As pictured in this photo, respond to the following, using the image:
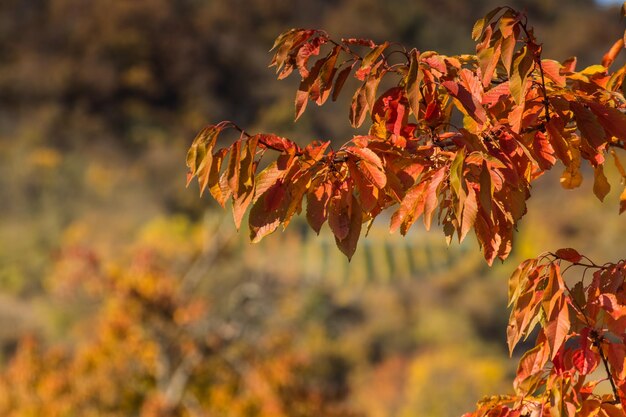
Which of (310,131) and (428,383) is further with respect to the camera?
(310,131)

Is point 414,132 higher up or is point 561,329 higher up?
point 414,132

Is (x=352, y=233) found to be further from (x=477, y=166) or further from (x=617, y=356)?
(x=617, y=356)

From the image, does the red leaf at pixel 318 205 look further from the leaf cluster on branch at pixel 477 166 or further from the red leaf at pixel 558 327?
the red leaf at pixel 558 327

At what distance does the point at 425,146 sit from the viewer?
124 cm

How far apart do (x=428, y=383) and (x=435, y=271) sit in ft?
22.2

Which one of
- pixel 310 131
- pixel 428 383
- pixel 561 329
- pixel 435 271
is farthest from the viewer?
pixel 310 131

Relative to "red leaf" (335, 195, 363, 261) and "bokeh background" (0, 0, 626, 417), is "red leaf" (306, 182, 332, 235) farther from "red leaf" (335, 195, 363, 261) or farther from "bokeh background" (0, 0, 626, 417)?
"bokeh background" (0, 0, 626, 417)

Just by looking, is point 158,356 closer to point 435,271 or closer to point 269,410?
point 269,410

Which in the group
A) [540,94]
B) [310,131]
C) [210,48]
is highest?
[210,48]

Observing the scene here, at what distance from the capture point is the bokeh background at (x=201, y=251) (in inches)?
235

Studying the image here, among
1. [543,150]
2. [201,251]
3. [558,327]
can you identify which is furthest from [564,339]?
[201,251]

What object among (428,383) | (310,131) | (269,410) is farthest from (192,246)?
(310,131)

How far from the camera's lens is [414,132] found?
1.28 meters

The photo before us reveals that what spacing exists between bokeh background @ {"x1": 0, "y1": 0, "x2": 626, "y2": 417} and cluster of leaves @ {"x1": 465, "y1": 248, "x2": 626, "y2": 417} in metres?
0.46
